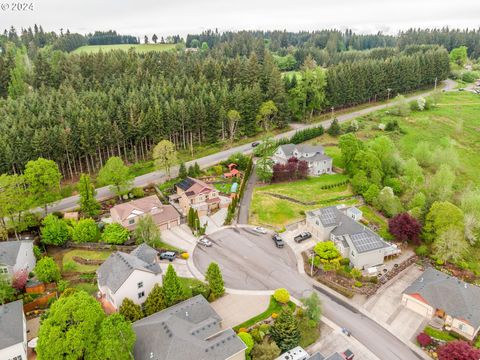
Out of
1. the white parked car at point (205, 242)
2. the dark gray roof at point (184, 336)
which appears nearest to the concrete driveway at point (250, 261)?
the white parked car at point (205, 242)

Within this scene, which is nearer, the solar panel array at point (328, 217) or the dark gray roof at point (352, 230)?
the dark gray roof at point (352, 230)

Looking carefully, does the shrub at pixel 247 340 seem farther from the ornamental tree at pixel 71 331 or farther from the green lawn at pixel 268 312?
the ornamental tree at pixel 71 331

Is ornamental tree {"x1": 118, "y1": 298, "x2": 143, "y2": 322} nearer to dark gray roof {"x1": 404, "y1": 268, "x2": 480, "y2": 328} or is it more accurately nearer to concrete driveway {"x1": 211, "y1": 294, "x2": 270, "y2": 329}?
concrete driveway {"x1": 211, "y1": 294, "x2": 270, "y2": 329}

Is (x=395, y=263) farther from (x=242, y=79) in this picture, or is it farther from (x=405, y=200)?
(x=242, y=79)

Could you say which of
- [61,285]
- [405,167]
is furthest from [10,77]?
[405,167]

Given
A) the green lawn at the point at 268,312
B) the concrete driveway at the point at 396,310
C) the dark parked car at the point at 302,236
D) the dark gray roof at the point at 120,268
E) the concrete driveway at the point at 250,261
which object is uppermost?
the dark gray roof at the point at 120,268
